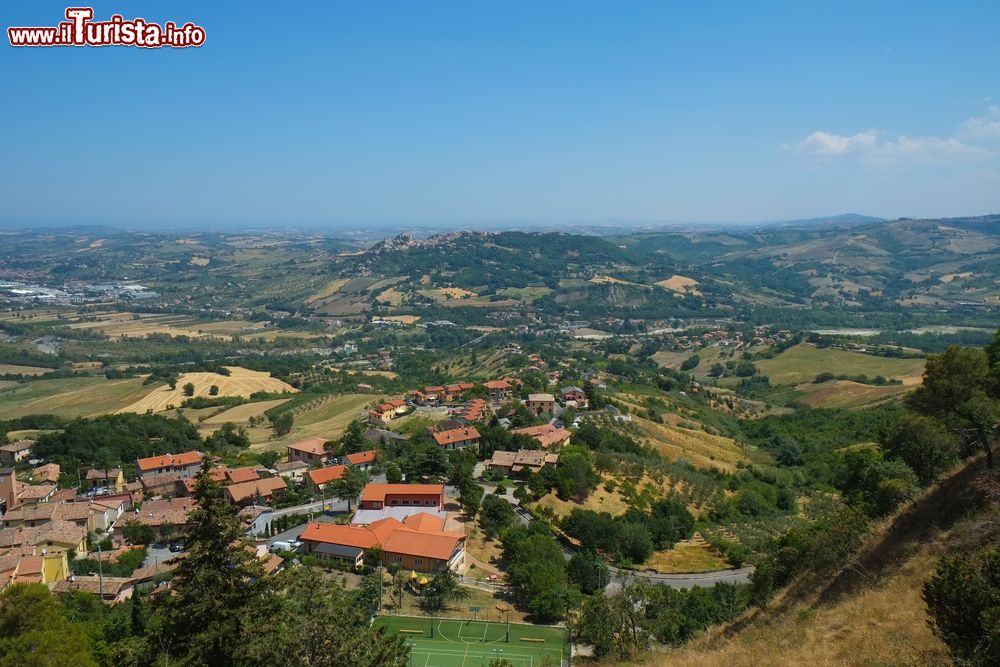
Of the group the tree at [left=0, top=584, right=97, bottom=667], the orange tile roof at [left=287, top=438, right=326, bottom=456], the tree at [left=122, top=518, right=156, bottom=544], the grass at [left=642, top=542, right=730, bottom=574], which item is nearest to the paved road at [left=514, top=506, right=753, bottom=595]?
the grass at [left=642, top=542, right=730, bottom=574]

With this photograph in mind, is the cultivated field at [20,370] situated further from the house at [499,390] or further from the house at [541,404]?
the house at [541,404]

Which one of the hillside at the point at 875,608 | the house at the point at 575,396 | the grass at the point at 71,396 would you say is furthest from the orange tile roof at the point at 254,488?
the grass at the point at 71,396

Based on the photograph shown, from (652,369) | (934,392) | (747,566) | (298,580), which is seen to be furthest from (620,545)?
(652,369)

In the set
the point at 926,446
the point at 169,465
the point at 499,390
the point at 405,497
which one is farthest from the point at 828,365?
the point at 169,465

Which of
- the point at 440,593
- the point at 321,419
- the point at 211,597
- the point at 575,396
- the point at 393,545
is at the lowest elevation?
the point at 321,419

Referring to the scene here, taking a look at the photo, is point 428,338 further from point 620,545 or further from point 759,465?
point 620,545

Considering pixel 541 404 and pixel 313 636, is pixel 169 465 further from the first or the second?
pixel 313 636

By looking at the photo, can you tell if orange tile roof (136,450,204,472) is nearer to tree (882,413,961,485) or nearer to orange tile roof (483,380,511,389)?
orange tile roof (483,380,511,389)
